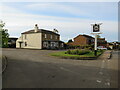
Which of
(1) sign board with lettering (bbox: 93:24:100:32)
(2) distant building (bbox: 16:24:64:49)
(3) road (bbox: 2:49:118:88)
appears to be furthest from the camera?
(2) distant building (bbox: 16:24:64:49)

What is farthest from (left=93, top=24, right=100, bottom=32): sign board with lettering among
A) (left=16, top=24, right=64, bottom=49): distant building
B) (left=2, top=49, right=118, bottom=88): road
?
(left=16, top=24, right=64, bottom=49): distant building

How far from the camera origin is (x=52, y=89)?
4590 mm

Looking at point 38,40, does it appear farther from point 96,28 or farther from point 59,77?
point 59,77

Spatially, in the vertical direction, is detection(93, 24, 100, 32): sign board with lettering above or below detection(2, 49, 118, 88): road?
above

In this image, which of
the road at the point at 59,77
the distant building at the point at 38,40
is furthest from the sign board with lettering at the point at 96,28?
the distant building at the point at 38,40

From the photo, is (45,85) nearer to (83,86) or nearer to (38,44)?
(83,86)

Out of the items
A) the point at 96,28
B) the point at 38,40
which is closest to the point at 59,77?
the point at 96,28

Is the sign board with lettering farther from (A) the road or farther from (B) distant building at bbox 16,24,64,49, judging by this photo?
(B) distant building at bbox 16,24,64,49

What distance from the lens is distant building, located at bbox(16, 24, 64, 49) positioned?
33.4 m

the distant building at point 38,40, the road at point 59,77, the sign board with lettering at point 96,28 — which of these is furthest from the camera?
the distant building at point 38,40

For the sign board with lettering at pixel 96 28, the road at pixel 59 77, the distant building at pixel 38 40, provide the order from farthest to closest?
the distant building at pixel 38 40 → the sign board with lettering at pixel 96 28 → the road at pixel 59 77

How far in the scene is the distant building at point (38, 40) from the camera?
33.4m

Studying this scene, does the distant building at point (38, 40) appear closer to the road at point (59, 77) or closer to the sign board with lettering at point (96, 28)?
the sign board with lettering at point (96, 28)

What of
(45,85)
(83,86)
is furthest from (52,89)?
(83,86)
